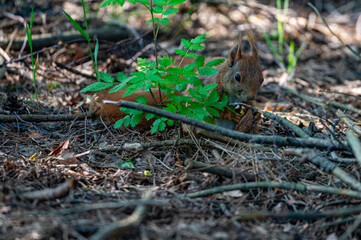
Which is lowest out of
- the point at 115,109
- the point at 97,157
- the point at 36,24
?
the point at 97,157

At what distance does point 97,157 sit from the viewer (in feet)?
7.09

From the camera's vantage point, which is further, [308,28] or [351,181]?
[308,28]

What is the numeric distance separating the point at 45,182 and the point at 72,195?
200mm

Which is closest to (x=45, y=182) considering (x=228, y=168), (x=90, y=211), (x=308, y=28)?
(x=90, y=211)

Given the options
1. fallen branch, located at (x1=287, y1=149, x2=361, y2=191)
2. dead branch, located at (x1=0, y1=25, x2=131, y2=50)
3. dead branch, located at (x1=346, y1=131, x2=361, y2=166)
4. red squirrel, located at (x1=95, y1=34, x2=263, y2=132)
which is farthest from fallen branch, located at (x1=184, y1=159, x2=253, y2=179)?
dead branch, located at (x1=0, y1=25, x2=131, y2=50)

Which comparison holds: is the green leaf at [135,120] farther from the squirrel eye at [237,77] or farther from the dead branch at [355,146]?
the dead branch at [355,146]

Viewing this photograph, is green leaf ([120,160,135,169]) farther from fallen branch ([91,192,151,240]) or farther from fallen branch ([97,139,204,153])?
fallen branch ([91,192,151,240])

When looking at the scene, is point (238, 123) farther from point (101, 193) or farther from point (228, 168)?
point (101, 193)

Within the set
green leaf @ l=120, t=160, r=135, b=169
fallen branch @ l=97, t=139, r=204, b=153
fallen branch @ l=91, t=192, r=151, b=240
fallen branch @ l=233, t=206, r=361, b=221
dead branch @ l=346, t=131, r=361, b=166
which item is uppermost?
dead branch @ l=346, t=131, r=361, b=166

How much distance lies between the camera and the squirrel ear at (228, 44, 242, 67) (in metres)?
2.47

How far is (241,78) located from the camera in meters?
2.39

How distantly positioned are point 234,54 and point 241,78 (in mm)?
248

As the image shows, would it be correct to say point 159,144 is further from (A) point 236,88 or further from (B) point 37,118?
(B) point 37,118

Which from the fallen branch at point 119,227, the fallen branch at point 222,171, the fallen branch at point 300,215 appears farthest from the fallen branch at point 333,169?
the fallen branch at point 119,227
